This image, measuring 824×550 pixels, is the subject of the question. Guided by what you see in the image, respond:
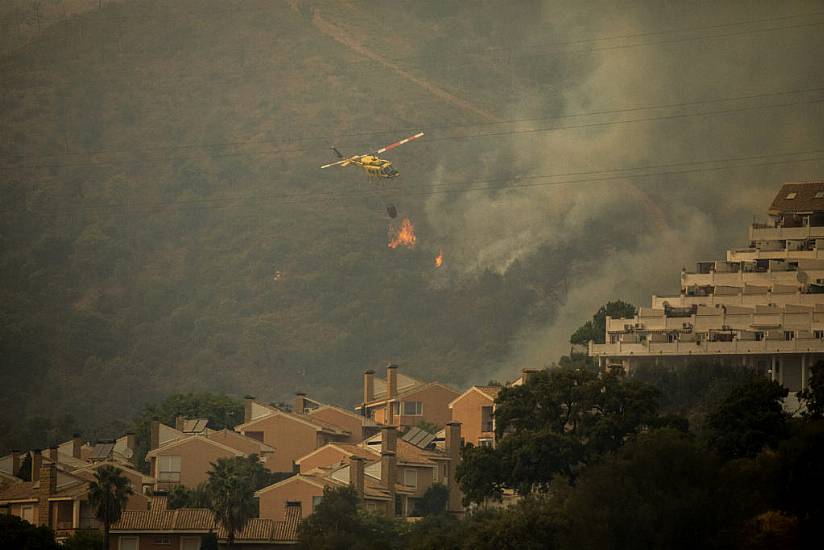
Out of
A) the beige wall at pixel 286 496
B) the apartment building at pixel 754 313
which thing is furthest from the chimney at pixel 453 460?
the apartment building at pixel 754 313

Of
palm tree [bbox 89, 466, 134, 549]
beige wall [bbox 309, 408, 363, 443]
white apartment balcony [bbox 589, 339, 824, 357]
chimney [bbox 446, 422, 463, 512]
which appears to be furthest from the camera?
beige wall [bbox 309, 408, 363, 443]

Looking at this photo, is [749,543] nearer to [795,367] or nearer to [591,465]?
[591,465]

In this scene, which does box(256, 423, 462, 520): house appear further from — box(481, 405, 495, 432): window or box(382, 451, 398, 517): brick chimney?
box(481, 405, 495, 432): window

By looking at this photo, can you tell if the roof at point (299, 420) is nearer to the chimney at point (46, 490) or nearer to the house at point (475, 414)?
the house at point (475, 414)

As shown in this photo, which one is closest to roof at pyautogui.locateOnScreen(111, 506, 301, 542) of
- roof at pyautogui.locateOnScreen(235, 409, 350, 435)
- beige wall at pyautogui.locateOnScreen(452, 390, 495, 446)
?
roof at pyautogui.locateOnScreen(235, 409, 350, 435)

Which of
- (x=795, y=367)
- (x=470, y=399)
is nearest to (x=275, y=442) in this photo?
(x=470, y=399)
